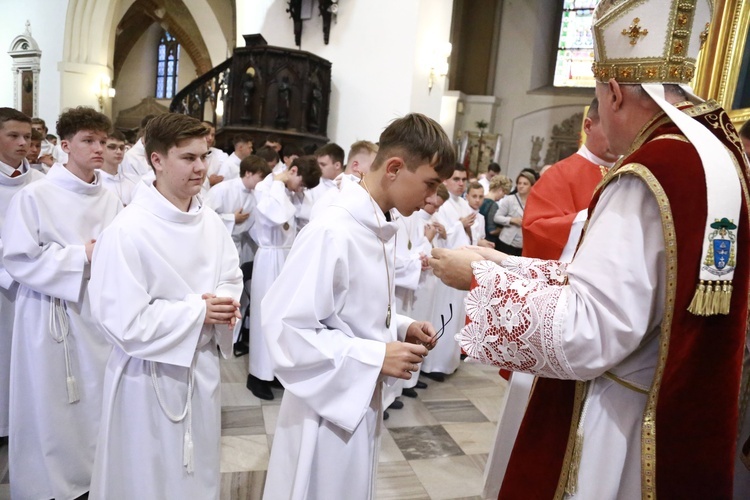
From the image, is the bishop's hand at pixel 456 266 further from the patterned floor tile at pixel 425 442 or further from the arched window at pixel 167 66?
the arched window at pixel 167 66

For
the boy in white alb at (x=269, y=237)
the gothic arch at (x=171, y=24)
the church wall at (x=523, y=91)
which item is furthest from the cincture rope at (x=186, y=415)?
the gothic arch at (x=171, y=24)

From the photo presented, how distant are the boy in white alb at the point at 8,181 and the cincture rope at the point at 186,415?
1.60 metres

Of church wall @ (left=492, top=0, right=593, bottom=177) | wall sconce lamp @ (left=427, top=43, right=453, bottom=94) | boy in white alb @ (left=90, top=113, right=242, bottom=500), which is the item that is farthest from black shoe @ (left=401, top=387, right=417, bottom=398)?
church wall @ (left=492, top=0, right=593, bottom=177)

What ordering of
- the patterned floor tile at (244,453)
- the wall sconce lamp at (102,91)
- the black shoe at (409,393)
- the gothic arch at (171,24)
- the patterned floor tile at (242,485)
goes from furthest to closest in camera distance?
1. the gothic arch at (171,24)
2. the wall sconce lamp at (102,91)
3. the black shoe at (409,393)
4. the patterned floor tile at (244,453)
5. the patterned floor tile at (242,485)

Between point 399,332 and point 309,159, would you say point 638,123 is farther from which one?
point 309,159

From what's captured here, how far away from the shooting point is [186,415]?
2.16 meters

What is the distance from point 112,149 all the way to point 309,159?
5.12 feet

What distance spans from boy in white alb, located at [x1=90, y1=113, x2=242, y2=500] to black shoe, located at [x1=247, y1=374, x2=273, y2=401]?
6.20ft

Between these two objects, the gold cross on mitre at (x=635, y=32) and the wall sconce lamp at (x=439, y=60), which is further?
the wall sconce lamp at (x=439, y=60)

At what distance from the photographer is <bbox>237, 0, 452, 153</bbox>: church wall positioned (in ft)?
26.5

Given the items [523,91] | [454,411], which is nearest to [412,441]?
[454,411]

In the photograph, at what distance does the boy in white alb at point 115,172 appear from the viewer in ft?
13.2

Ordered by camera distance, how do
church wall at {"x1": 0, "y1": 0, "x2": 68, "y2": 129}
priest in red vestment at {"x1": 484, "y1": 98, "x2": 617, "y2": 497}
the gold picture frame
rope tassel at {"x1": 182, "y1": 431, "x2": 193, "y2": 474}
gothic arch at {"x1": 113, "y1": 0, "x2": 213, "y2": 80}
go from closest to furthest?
1. rope tassel at {"x1": 182, "y1": 431, "x2": 193, "y2": 474}
2. priest in red vestment at {"x1": 484, "y1": 98, "x2": 617, "y2": 497}
3. the gold picture frame
4. church wall at {"x1": 0, "y1": 0, "x2": 68, "y2": 129}
5. gothic arch at {"x1": 113, "y1": 0, "x2": 213, "y2": 80}

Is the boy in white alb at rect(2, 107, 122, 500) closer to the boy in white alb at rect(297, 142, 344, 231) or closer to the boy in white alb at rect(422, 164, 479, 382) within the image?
the boy in white alb at rect(297, 142, 344, 231)
